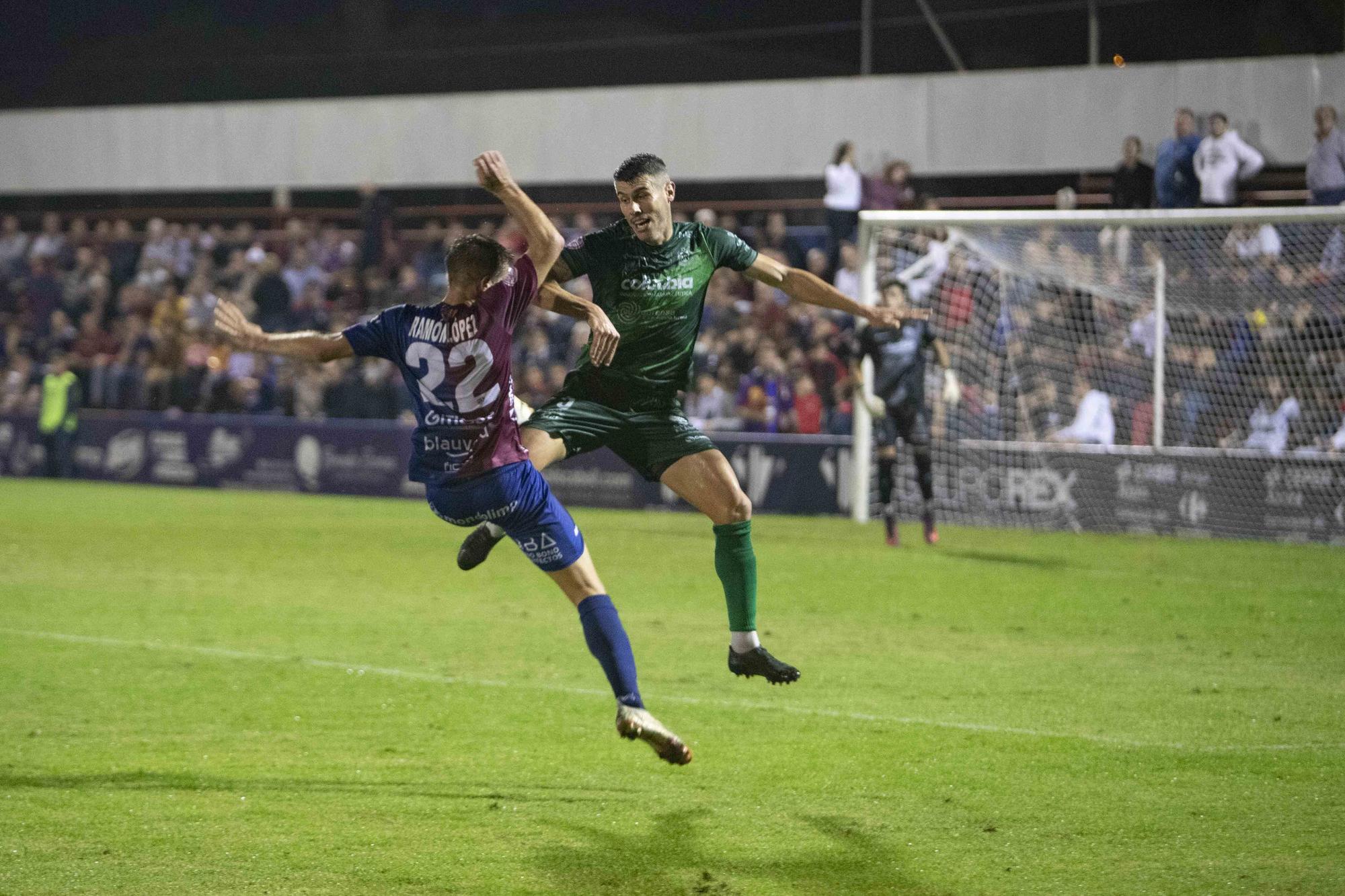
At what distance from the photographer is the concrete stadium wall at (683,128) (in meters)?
20.9

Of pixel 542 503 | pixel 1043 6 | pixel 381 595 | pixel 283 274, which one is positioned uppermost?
pixel 1043 6

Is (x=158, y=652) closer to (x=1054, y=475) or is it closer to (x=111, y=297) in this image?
(x=1054, y=475)

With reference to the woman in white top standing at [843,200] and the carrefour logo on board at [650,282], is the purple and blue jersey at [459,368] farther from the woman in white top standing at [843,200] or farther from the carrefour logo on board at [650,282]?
the woman in white top standing at [843,200]

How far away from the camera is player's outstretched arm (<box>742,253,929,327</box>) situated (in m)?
7.47

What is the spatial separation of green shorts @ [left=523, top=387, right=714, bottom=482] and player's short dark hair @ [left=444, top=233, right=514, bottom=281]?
1464 millimetres

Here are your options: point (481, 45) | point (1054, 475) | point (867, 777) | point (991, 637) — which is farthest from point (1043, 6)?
point (867, 777)

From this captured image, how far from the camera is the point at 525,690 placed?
9.23 meters

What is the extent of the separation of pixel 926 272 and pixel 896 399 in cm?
361

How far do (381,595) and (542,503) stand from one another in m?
7.20

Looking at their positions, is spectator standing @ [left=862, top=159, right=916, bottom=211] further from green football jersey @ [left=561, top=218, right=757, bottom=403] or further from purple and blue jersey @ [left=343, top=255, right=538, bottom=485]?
purple and blue jersey @ [left=343, top=255, right=538, bottom=485]

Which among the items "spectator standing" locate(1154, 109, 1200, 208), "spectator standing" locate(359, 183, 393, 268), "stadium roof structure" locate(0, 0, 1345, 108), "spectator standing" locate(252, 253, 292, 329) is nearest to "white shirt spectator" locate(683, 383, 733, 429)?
"stadium roof structure" locate(0, 0, 1345, 108)

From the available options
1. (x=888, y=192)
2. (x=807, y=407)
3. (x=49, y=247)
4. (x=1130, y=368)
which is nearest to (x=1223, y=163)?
(x=1130, y=368)

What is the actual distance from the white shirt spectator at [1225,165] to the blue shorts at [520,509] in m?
14.1

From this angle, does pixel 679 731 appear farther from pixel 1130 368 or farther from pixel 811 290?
pixel 1130 368
